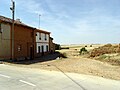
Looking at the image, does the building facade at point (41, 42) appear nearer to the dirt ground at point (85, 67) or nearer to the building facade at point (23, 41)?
the building facade at point (23, 41)

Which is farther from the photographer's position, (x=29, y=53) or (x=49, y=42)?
(x=49, y=42)

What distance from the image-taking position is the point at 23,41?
3519 cm

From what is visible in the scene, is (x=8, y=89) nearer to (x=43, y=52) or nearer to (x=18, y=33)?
(x=18, y=33)

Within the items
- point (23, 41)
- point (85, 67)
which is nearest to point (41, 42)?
point (23, 41)

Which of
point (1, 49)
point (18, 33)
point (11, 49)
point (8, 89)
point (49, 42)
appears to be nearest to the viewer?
point (8, 89)

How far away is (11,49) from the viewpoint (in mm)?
30125

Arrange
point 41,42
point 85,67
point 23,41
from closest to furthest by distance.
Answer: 1. point 85,67
2. point 23,41
3. point 41,42

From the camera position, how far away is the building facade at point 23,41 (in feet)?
94.6

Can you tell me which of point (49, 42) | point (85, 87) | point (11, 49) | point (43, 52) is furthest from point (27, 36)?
point (85, 87)

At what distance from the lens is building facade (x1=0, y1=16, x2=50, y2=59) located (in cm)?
2884

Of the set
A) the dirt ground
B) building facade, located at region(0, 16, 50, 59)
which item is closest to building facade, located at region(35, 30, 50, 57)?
building facade, located at region(0, 16, 50, 59)

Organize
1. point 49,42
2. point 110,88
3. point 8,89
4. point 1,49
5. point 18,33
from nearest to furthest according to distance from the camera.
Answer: point 8,89, point 110,88, point 1,49, point 18,33, point 49,42

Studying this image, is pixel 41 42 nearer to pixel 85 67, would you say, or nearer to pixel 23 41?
pixel 23 41

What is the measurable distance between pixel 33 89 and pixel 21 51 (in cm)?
2417
